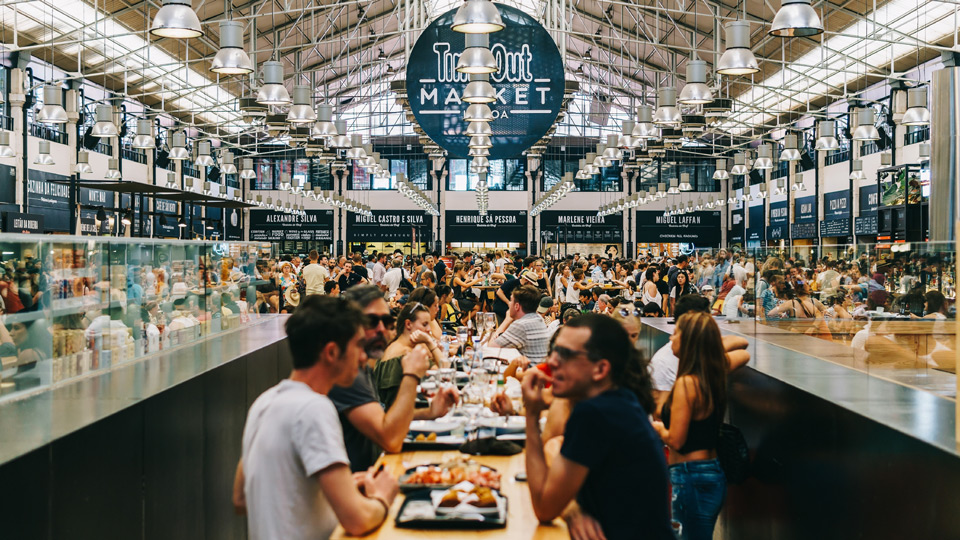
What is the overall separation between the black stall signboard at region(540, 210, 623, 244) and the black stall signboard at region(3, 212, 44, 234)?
24015mm

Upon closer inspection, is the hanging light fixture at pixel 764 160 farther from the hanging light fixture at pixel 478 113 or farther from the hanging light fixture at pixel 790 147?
the hanging light fixture at pixel 478 113

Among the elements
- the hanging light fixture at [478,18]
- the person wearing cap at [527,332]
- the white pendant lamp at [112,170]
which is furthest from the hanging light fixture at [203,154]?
the person wearing cap at [527,332]

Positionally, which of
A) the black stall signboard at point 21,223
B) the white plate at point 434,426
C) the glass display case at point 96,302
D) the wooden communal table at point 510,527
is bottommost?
the wooden communal table at point 510,527

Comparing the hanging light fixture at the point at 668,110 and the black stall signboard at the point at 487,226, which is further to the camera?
the black stall signboard at the point at 487,226

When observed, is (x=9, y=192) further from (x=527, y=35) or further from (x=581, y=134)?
(x=581, y=134)

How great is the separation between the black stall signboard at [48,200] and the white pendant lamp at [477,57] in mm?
15959

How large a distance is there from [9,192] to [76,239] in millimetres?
18494

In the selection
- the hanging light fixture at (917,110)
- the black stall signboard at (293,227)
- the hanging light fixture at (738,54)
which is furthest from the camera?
the black stall signboard at (293,227)

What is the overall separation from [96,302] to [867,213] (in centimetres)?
2433

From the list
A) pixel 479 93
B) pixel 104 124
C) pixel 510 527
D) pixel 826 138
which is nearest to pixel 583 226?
pixel 826 138

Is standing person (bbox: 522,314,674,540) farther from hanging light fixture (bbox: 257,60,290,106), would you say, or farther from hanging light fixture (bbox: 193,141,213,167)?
hanging light fixture (bbox: 193,141,213,167)

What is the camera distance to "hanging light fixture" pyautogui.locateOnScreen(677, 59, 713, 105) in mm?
8688

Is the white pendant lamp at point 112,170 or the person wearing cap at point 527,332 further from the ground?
the white pendant lamp at point 112,170

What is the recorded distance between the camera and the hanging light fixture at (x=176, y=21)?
6.55 meters
